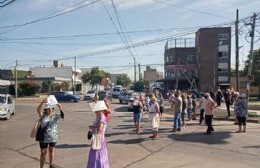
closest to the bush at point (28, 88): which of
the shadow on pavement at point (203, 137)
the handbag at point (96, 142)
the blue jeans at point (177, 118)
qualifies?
the blue jeans at point (177, 118)

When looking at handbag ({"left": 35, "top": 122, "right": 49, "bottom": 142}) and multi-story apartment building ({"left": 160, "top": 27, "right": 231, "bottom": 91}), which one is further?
multi-story apartment building ({"left": 160, "top": 27, "right": 231, "bottom": 91})

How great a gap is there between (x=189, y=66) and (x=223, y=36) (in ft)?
25.7

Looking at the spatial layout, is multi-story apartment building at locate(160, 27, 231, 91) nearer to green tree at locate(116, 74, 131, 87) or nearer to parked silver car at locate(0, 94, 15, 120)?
parked silver car at locate(0, 94, 15, 120)

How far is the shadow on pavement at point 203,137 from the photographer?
14797 mm

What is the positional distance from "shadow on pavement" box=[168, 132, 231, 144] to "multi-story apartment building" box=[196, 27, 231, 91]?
184ft

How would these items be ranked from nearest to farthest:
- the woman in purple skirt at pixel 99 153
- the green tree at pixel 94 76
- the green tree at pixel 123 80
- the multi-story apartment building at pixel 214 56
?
the woman in purple skirt at pixel 99 153
the multi-story apartment building at pixel 214 56
the green tree at pixel 94 76
the green tree at pixel 123 80

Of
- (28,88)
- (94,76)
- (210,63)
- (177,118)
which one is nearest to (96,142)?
(177,118)

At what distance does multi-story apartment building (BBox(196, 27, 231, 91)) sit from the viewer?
7250 centimetres

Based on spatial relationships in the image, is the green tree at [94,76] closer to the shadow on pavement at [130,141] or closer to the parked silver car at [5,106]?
the parked silver car at [5,106]

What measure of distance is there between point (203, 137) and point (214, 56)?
5845cm

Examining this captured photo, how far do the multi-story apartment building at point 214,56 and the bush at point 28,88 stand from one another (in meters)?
28.8

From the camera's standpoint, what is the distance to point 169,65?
7831 centimetres

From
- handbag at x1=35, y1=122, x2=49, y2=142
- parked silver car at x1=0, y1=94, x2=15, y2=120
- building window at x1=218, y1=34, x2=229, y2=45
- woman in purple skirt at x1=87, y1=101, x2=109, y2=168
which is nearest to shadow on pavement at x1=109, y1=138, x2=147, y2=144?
handbag at x1=35, y1=122, x2=49, y2=142

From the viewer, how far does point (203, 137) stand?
1588cm
